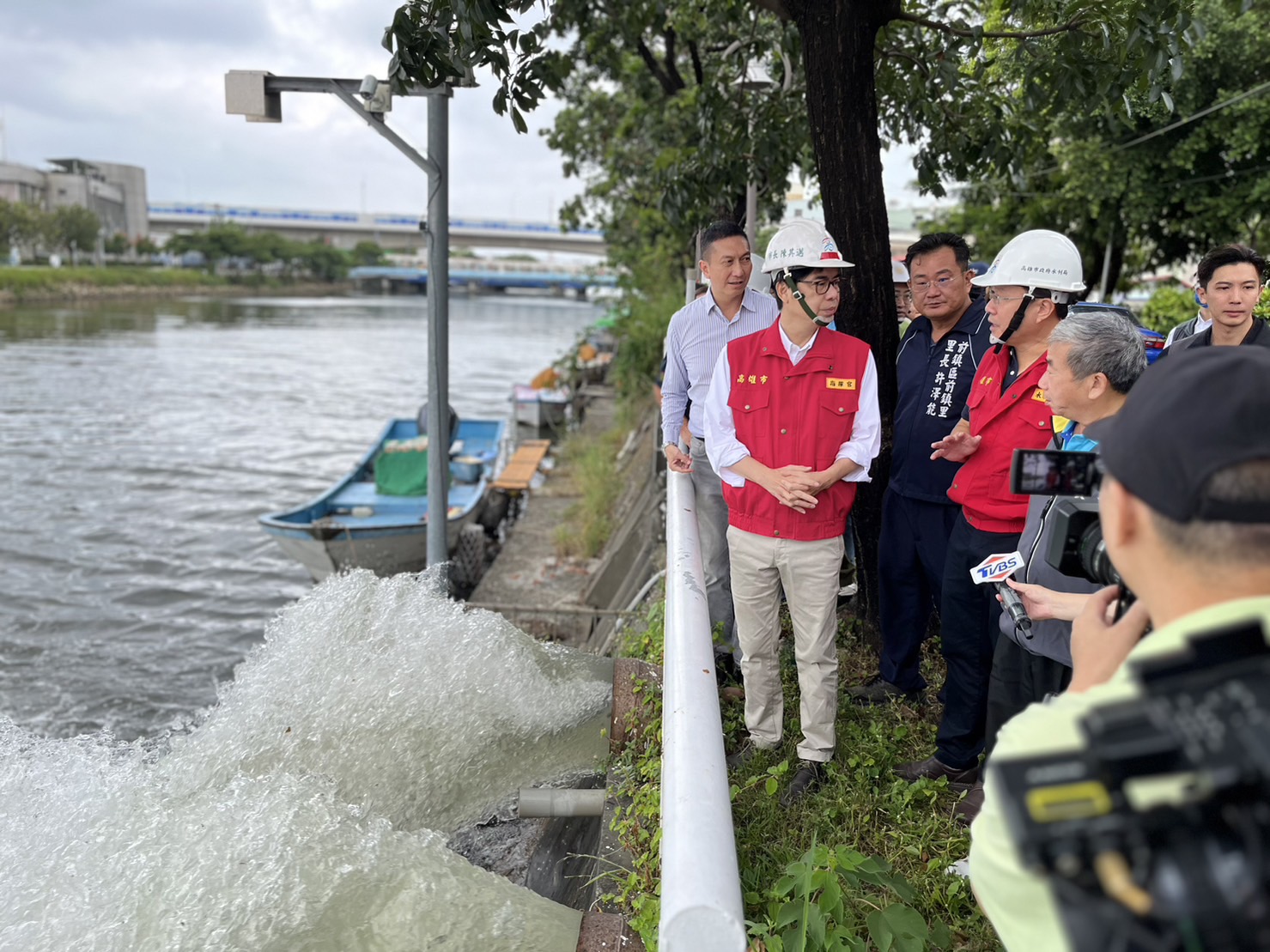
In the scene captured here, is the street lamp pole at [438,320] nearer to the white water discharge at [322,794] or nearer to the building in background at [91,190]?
the white water discharge at [322,794]

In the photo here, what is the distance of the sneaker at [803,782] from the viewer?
3141 millimetres

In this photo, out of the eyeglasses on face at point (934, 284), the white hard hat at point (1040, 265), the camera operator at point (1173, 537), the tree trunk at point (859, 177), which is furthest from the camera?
the tree trunk at point (859, 177)

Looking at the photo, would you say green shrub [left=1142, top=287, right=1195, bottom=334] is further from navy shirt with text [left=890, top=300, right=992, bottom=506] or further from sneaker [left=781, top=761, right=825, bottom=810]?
sneaker [left=781, top=761, right=825, bottom=810]

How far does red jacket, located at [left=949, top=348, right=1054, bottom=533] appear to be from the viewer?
10.1 ft

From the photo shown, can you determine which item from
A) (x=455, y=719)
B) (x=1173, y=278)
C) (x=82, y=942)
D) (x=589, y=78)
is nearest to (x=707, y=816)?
(x=82, y=942)

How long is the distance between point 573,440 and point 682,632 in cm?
1172

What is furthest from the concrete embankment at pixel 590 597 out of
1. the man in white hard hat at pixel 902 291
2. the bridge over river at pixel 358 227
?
the bridge over river at pixel 358 227

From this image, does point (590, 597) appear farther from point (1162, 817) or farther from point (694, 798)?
point (1162, 817)

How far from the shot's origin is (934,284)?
370cm

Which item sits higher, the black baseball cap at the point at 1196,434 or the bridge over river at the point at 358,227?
the bridge over river at the point at 358,227

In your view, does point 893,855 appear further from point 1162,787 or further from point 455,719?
point 1162,787

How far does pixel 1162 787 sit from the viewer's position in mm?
859

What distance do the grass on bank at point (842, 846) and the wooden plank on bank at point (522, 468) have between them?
9.46 meters

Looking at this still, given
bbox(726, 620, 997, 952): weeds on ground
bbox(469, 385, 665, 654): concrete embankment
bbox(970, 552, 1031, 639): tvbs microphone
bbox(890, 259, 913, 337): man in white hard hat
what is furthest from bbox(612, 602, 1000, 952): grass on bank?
bbox(469, 385, 665, 654): concrete embankment
